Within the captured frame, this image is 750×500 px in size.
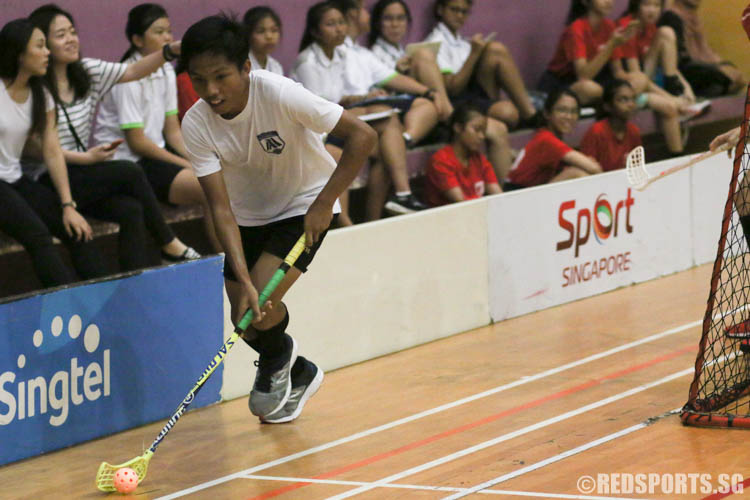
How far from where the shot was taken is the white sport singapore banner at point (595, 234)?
7512mm

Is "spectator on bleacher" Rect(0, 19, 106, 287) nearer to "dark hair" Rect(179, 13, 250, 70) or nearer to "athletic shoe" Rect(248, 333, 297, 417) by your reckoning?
"athletic shoe" Rect(248, 333, 297, 417)

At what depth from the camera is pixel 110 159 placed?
6.64 metres

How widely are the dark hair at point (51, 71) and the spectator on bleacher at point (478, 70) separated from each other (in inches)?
135

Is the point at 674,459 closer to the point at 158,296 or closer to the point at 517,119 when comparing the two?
the point at 158,296

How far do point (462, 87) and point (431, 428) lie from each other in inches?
176

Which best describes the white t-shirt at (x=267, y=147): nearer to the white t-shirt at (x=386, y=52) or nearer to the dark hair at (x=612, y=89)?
Result: the white t-shirt at (x=386, y=52)

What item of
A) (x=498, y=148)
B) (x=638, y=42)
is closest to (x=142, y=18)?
(x=498, y=148)

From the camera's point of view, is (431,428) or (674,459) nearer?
(674,459)

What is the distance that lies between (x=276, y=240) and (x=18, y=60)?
71.4 inches

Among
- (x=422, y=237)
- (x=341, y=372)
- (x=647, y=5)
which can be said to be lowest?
(x=341, y=372)

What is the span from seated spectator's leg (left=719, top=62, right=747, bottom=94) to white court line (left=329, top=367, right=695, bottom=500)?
585 cm

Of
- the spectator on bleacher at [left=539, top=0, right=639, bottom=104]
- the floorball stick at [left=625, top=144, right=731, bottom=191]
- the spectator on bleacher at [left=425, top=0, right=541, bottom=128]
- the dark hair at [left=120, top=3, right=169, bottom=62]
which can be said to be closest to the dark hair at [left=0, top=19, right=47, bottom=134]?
the dark hair at [left=120, top=3, right=169, bottom=62]

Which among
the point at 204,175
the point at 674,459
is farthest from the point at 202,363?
the point at 674,459

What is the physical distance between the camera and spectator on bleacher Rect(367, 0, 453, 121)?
8.81 meters
